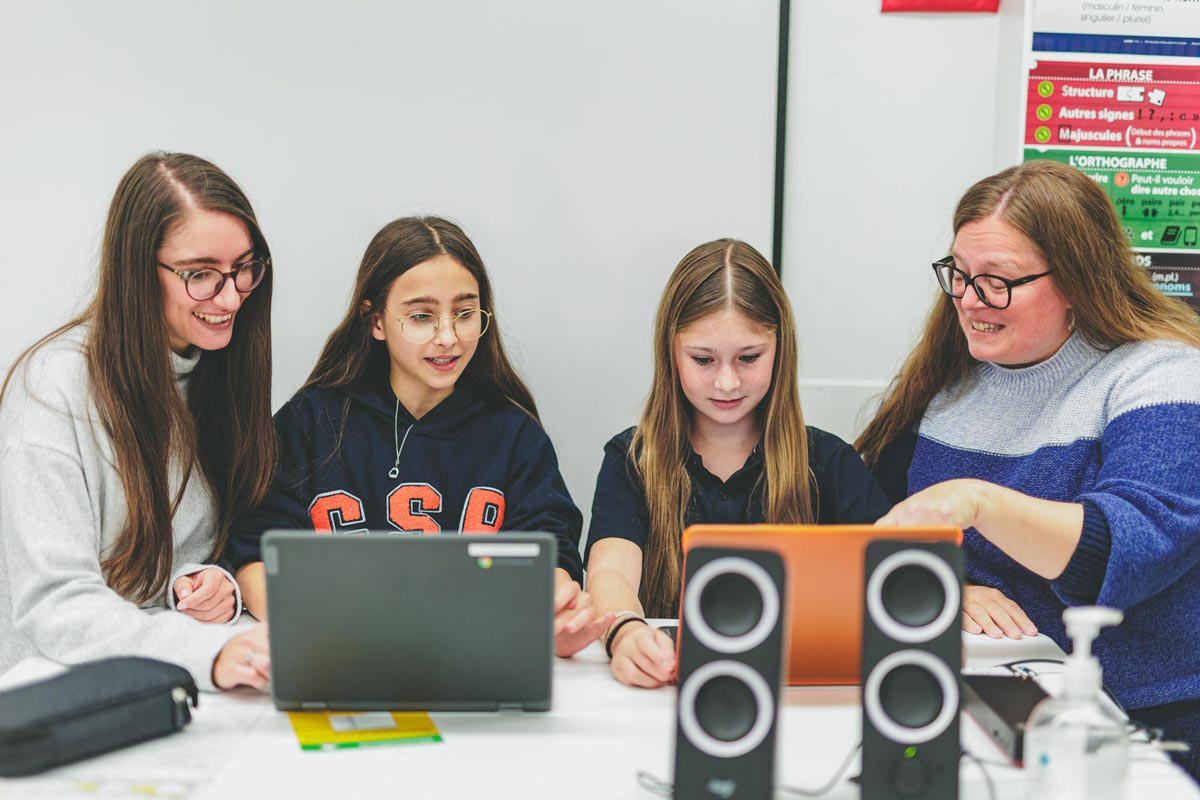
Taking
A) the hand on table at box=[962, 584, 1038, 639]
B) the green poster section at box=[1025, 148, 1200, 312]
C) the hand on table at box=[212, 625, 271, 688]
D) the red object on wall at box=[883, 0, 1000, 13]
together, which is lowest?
the hand on table at box=[962, 584, 1038, 639]

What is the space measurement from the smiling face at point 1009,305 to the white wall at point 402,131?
0.63 metres

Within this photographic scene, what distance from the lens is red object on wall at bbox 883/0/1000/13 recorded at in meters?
2.32

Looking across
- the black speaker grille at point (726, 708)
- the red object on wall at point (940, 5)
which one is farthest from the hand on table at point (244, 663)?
the red object on wall at point (940, 5)

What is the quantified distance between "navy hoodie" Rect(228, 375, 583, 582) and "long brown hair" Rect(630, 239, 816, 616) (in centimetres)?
17

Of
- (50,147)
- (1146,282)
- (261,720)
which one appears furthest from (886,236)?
(50,147)

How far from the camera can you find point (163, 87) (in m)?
2.29

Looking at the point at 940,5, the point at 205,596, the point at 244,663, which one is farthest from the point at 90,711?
the point at 940,5

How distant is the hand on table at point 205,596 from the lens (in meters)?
1.63

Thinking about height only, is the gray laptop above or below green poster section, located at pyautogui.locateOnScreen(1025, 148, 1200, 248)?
below

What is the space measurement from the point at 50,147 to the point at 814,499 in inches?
71.1

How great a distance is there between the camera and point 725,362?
6.15 feet

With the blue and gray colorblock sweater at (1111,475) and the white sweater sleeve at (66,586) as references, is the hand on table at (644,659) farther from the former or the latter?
the blue and gray colorblock sweater at (1111,475)

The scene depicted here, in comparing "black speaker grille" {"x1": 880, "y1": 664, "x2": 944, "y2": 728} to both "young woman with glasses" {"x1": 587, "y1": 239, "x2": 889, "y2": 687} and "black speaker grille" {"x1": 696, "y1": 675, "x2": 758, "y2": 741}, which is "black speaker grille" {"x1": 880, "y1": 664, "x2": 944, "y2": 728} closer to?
"black speaker grille" {"x1": 696, "y1": 675, "x2": 758, "y2": 741}

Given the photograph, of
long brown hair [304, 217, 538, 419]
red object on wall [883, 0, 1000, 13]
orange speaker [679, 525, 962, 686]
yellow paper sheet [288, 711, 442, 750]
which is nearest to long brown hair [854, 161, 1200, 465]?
red object on wall [883, 0, 1000, 13]
